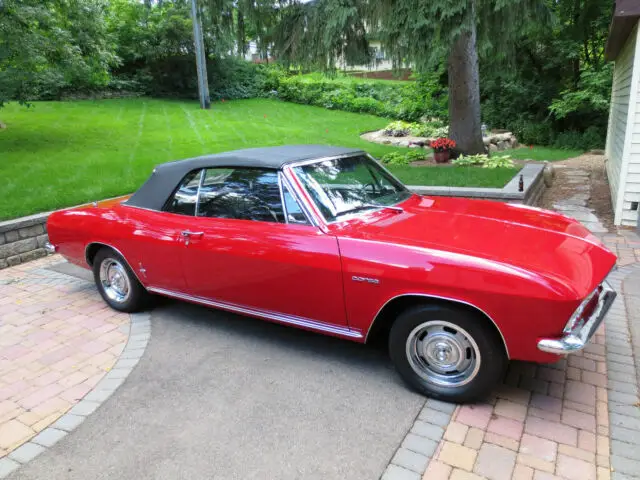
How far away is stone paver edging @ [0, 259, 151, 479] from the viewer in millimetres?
2793

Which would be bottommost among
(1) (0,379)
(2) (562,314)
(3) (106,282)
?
(1) (0,379)

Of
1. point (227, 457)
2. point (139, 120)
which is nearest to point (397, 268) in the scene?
point (227, 457)

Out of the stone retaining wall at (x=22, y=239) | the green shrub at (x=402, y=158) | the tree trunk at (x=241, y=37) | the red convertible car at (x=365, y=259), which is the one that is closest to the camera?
the red convertible car at (x=365, y=259)

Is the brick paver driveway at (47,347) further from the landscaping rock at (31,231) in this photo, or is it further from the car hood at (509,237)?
the car hood at (509,237)

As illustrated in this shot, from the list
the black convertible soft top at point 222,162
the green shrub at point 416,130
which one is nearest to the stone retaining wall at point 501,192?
the black convertible soft top at point 222,162

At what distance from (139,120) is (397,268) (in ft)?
59.6

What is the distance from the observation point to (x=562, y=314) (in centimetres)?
258

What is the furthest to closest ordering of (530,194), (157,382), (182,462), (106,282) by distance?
(530,194)
(106,282)
(157,382)
(182,462)

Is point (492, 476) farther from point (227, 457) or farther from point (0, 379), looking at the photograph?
point (0, 379)

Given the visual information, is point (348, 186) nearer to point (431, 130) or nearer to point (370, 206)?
point (370, 206)

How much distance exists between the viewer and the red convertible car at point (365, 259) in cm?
274

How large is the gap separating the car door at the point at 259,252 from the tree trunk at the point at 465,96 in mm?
8298

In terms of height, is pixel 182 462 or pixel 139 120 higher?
pixel 139 120

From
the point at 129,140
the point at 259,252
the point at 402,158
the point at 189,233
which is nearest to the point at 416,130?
the point at 402,158
